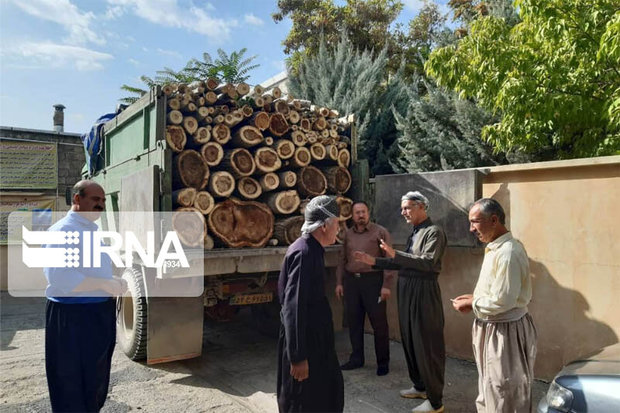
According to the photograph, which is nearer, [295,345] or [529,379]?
[295,345]

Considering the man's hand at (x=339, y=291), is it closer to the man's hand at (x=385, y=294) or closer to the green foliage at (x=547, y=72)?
the man's hand at (x=385, y=294)

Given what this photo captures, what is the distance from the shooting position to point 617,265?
3787mm

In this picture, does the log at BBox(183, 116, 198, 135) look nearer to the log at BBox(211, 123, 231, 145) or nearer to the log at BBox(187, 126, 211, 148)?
the log at BBox(187, 126, 211, 148)

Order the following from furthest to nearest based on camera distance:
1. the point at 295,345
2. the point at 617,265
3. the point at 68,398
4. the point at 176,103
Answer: the point at 176,103, the point at 617,265, the point at 68,398, the point at 295,345

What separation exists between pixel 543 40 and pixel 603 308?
3199 mm

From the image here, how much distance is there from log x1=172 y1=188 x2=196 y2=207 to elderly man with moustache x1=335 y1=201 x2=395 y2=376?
166 centimetres

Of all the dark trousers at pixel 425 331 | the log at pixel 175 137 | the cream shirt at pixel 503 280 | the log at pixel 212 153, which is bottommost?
the dark trousers at pixel 425 331

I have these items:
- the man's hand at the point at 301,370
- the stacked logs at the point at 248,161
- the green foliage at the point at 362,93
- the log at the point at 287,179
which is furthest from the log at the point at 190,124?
the green foliage at the point at 362,93

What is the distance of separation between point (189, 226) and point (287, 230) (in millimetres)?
1055

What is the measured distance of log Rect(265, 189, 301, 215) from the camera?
4785 mm

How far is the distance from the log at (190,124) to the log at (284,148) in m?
0.90

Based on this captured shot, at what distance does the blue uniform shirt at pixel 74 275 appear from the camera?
2826mm

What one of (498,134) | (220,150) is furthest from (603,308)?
(220,150)

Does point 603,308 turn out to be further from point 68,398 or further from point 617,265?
point 68,398
